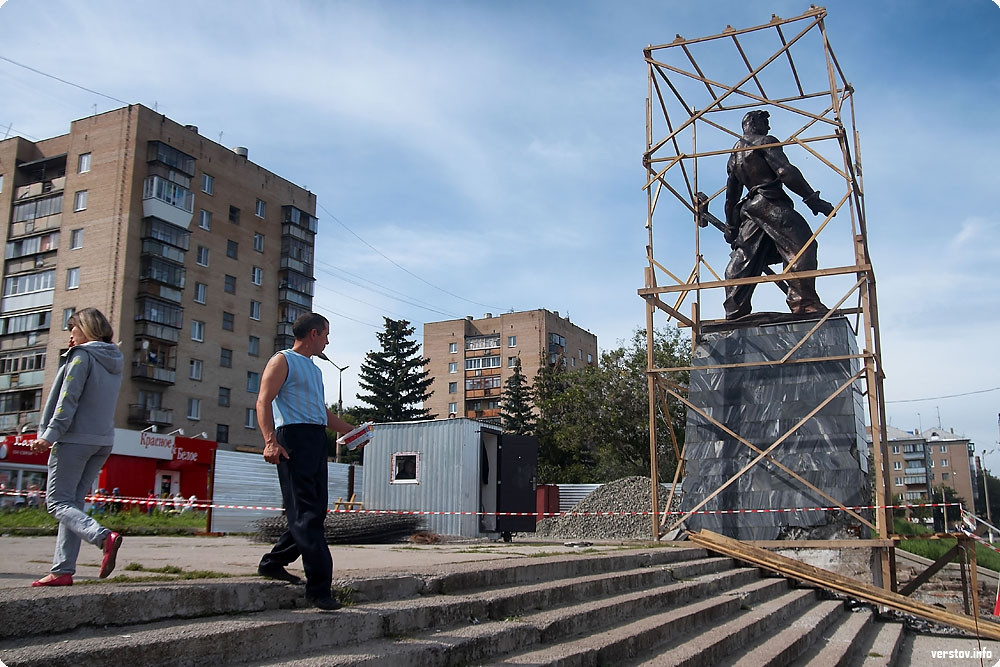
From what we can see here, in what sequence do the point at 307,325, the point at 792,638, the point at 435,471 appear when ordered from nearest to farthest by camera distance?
the point at 307,325 → the point at 792,638 → the point at 435,471

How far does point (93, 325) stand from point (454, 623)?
8.10ft

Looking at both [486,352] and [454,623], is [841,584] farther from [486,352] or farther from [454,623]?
[486,352]

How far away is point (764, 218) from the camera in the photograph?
14227 mm

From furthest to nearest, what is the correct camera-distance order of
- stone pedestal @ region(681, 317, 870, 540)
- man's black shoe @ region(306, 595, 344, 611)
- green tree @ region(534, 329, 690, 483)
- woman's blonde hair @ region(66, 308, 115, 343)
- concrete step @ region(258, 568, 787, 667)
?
green tree @ region(534, 329, 690, 483) → stone pedestal @ region(681, 317, 870, 540) → woman's blonde hair @ region(66, 308, 115, 343) → man's black shoe @ region(306, 595, 344, 611) → concrete step @ region(258, 568, 787, 667)

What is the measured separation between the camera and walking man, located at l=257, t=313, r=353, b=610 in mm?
3801

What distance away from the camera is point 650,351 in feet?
43.9

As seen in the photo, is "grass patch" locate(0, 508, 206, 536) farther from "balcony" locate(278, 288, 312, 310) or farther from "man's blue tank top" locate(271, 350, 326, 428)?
"balcony" locate(278, 288, 312, 310)

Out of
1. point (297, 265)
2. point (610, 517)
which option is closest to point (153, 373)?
point (297, 265)

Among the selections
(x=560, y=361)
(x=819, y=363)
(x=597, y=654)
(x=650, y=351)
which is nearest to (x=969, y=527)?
(x=819, y=363)

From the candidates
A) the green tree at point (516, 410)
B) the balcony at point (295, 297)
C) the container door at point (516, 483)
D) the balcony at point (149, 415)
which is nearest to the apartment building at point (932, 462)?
the green tree at point (516, 410)

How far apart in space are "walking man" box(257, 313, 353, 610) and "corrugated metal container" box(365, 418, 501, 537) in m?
11.4

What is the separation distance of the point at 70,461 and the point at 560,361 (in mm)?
57777

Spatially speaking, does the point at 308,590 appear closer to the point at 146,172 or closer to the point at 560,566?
the point at 560,566

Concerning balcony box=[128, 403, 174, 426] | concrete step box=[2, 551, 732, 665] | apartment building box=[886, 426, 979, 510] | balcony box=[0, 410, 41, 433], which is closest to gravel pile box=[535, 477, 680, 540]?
concrete step box=[2, 551, 732, 665]
